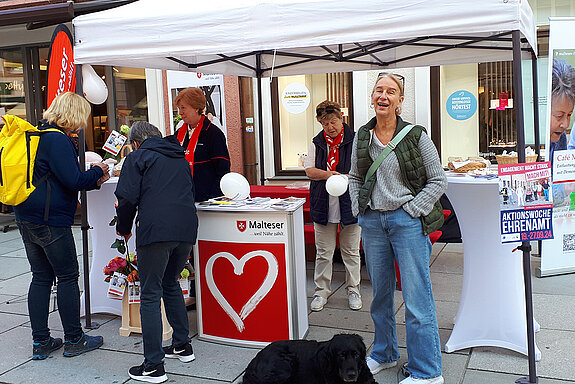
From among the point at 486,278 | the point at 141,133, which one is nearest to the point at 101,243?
the point at 141,133

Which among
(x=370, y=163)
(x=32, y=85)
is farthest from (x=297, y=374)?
(x=32, y=85)

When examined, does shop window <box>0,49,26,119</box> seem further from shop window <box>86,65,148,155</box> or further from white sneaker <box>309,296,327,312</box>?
white sneaker <box>309,296,327,312</box>

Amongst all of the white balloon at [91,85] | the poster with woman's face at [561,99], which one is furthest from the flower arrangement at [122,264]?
the poster with woman's face at [561,99]

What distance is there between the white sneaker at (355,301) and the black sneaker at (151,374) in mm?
1825

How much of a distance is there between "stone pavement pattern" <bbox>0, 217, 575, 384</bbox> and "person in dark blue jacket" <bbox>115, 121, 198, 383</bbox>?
1.08 feet

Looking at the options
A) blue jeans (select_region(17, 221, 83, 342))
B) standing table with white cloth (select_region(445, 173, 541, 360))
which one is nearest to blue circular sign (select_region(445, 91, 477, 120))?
standing table with white cloth (select_region(445, 173, 541, 360))

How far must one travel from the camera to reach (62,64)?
4.75m

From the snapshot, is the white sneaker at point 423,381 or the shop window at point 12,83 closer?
the white sneaker at point 423,381

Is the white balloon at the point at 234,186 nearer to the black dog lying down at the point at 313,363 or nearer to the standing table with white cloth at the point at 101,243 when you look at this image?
the standing table with white cloth at the point at 101,243

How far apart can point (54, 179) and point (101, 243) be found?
1.12 meters

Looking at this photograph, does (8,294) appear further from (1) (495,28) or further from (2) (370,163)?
(1) (495,28)

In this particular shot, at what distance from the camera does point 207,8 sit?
3781 mm

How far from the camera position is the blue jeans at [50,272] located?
12.8 ft

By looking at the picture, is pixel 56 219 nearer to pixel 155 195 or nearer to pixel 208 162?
pixel 155 195
